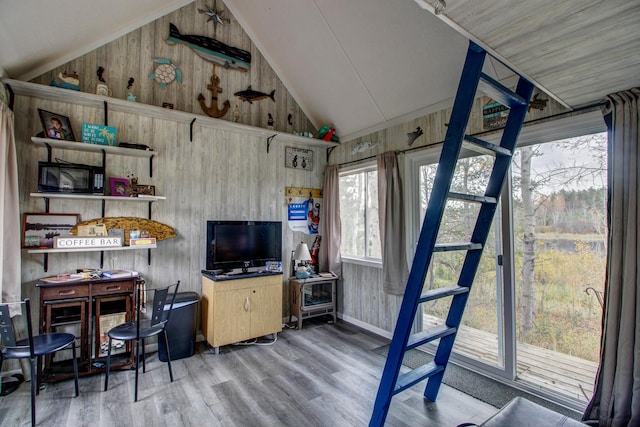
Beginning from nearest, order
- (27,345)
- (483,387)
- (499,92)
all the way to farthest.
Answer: (499,92)
(27,345)
(483,387)

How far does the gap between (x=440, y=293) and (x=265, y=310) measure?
221 centimetres

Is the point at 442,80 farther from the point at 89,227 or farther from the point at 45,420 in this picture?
the point at 45,420

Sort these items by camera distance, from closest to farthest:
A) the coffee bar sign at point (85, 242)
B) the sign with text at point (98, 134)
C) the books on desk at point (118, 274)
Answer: the coffee bar sign at point (85, 242)
the books on desk at point (118, 274)
the sign with text at point (98, 134)

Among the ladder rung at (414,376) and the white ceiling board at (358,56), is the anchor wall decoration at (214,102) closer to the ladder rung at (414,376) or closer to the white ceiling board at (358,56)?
the white ceiling board at (358,56)

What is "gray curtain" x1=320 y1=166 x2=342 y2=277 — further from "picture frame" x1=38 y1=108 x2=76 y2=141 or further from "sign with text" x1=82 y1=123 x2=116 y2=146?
"picture frame" x1=38 y1=108 x2=76 y2=141

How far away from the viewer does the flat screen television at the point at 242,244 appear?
3330mm

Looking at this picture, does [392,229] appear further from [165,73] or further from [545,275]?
[165,73]

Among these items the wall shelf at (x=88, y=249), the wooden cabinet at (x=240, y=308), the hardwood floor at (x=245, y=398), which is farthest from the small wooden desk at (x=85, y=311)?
the wooden cabinet at (x=240, y=308)

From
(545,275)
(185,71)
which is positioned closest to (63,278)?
(185,71)

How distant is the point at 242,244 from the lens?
3525 millimetres

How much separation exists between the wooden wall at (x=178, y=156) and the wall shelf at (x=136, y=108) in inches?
2.6

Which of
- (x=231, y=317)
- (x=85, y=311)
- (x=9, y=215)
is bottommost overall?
(x=231, y=317)

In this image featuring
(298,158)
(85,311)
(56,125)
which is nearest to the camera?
(85,311)

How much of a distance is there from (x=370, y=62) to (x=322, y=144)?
1.40 m
